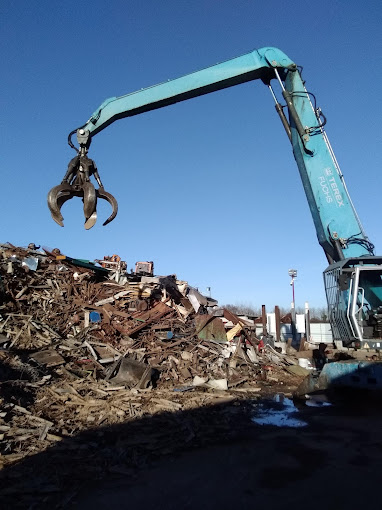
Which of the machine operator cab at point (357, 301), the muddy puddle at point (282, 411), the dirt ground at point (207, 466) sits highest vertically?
the machine operator cab at point (357, 301)

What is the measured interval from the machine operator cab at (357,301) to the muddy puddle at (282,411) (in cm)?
164

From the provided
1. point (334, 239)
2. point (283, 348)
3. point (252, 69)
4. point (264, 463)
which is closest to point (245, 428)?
point (264, 463)

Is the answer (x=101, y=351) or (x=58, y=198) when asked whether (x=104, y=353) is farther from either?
(x=58, y=198)

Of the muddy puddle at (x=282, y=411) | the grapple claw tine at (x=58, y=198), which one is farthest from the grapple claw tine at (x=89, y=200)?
the muddy puddle at (x=282, y=411)

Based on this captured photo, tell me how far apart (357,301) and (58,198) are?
6.80m

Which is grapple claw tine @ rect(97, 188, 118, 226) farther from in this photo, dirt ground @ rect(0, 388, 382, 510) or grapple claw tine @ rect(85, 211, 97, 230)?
dirt ground @ rect(0, 388, 382, 510)

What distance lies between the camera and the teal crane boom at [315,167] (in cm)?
812

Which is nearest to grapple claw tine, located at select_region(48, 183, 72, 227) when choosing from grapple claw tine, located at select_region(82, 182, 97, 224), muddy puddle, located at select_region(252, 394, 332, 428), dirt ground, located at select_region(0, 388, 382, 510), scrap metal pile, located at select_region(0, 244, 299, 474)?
grapple claw tine, located at select_region(82, 182, 97, 224)

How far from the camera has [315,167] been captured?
10047mm

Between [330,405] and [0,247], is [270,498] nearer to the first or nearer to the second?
[330,405]

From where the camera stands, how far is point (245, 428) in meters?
6.72

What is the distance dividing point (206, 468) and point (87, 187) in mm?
5112

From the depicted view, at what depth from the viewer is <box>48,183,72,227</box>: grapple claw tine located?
22.3 ft

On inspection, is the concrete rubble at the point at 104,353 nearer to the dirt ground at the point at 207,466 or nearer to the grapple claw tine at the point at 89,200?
the dirt ground at the point at 207,466
